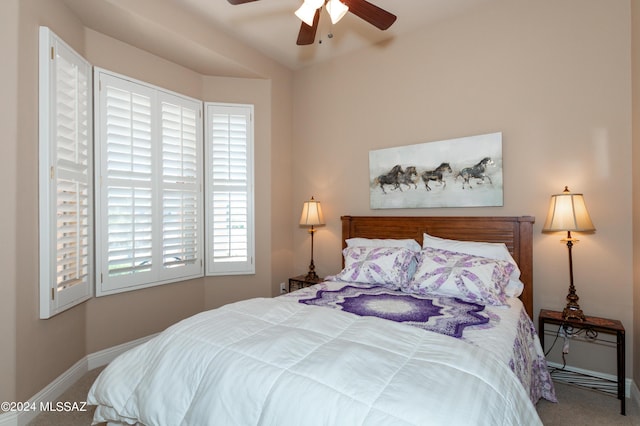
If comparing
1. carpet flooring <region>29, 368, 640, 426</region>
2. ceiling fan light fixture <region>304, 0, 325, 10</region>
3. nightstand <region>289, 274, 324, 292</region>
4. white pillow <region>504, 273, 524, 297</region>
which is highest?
ceiling fan light fixture <region>304, 0, 325, 10</region>

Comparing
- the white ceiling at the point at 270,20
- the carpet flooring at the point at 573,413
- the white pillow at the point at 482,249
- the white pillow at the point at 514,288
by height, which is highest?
the white ceiling at the point at 270,20

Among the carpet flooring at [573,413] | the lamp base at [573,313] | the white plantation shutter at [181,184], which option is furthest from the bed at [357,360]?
the white plantation shutter at [181,184]

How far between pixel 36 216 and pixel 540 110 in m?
3.73

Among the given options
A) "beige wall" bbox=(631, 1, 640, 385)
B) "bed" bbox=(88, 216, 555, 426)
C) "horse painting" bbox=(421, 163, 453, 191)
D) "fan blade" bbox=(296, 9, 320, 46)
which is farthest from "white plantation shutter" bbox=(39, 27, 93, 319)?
"beige wall" bbox=(631, 1, 640, 385)

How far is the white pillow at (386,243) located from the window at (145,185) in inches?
66.9

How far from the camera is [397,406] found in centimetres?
102

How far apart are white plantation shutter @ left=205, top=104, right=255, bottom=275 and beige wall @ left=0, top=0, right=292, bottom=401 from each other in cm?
12

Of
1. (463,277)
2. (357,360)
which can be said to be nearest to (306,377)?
(357,360)

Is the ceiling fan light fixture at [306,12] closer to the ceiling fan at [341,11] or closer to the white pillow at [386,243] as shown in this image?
the ceiling fan at [341,11]

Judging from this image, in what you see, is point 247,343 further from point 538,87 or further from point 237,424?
point 538,87

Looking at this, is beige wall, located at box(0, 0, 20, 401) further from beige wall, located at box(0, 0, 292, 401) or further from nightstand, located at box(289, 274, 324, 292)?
nightstand, located at box(289, 274, 324, 292)

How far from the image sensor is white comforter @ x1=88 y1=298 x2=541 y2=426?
3.43ft

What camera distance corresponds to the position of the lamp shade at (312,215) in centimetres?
353

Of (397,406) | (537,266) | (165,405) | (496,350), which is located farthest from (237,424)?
(537,266)
